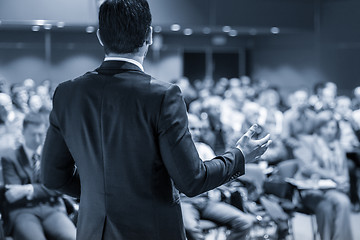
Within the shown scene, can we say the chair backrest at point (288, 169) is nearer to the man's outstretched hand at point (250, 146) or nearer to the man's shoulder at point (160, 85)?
the man's outstretched hand at point (250, 146)

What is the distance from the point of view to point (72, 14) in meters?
9.62

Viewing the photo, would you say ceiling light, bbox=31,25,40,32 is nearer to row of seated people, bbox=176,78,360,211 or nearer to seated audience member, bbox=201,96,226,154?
row of seated people, bbox=176,78,360,211

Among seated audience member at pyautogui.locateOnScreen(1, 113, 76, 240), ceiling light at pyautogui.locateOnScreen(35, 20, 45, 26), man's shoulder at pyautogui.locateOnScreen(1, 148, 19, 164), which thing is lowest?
seated audience member at pyautogui.locateOnScreen(1, 113, 76, 240)

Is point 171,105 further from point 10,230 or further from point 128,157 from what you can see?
point 10,230

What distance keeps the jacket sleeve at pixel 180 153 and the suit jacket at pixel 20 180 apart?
253 centimetres

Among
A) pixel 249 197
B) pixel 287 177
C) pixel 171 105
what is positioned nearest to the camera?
pixel 171 105

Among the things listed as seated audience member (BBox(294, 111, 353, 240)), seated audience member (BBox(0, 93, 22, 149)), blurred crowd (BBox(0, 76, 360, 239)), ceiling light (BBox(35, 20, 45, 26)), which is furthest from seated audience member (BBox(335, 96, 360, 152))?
ceiling light (BBox(35, 20, 45, 26))

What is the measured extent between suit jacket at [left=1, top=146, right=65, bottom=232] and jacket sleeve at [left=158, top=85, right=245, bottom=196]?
A: 2.53m

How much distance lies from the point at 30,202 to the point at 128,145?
99.0 inches

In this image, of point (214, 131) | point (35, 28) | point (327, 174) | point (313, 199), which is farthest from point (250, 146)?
point (35, 28)

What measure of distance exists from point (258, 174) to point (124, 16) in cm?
348

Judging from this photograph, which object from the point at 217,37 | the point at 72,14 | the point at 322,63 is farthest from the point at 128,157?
the point at 217,37

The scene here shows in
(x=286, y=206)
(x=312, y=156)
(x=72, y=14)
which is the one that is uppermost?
(x=72, y=14)

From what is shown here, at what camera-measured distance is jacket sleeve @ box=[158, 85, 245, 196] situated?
1263 mm
